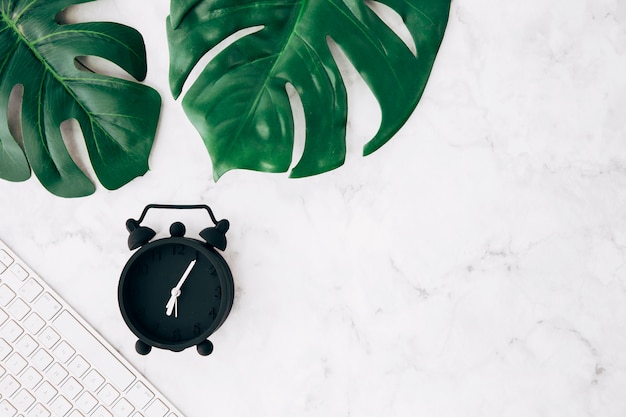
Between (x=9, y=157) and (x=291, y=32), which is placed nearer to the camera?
(x=291, y=32)

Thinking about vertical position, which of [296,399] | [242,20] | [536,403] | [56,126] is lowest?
[296,399]

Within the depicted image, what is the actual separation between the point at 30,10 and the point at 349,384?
34.6 inches

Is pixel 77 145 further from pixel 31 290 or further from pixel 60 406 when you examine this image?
pixel 60 406

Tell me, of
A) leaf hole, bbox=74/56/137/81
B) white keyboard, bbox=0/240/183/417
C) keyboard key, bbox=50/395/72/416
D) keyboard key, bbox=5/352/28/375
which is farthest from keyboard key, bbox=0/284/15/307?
leaf hole, bbox=74/56/137/81

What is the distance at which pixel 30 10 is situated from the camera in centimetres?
106

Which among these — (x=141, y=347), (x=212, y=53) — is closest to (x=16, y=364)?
(x=141, y=347)

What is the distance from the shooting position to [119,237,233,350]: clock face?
1062 mm

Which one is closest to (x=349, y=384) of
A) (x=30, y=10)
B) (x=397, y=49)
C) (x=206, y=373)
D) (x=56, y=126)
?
(x=206, y=373)

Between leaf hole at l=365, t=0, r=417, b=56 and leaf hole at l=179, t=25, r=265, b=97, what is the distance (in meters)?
0.20

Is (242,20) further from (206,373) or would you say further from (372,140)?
(206,373)

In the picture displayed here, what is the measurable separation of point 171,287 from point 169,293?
0.04 ft

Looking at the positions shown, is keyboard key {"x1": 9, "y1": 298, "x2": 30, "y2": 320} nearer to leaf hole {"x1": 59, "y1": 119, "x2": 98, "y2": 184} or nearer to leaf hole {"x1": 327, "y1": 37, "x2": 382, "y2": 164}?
leaf hole {"x1": 59, "y1": 119, "x2": 98, "y2": 184}

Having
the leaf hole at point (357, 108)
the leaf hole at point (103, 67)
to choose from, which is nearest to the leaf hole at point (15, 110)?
the leaf hole at point (103, 67)

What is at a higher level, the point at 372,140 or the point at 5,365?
the point at 372,140
